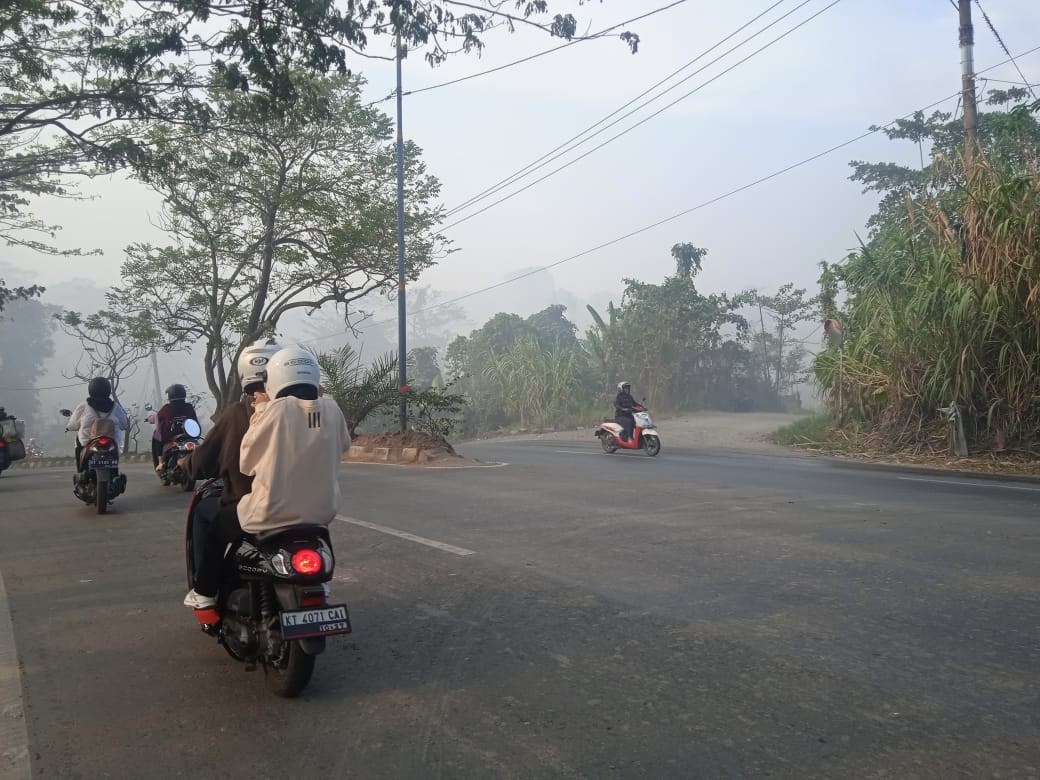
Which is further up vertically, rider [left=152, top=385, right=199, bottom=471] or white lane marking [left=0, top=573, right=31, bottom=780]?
rider [left=152, top=385, right=199, bottom=471]

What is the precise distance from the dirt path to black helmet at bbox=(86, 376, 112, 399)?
1431cm

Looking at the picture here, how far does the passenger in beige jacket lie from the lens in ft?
13.5

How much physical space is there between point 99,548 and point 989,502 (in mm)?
9481

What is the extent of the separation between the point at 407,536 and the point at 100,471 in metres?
4.42

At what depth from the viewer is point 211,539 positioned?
4.46 meters

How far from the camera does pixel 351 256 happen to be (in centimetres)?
2516

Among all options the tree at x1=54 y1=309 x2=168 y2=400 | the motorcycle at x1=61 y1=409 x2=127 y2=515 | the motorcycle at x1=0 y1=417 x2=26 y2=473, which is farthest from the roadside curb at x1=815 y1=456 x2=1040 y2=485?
the tree at x1=54 y1=309 x2=168 y2=400

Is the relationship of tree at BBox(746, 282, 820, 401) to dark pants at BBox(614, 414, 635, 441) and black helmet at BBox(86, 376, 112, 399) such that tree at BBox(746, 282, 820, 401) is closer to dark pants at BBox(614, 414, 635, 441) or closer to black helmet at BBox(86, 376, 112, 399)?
dark pants at BBox(614, 414, 635, 441)

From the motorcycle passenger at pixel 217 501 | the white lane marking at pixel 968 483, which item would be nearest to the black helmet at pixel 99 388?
the motorcycle passenger at pixel 217 501

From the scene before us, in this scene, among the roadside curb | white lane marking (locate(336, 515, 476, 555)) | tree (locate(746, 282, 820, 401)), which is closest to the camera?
white lane marking (locate(336, 515, 476, 555))

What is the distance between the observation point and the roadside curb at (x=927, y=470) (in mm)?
13159

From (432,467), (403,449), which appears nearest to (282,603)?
(432,467)

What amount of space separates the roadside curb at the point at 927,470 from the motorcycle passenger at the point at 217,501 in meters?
12.0

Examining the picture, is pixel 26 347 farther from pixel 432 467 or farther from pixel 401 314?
pixel 432 467
